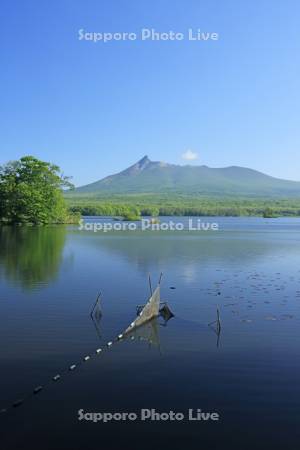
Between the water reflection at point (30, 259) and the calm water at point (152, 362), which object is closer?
the calm water at point (152, 362)

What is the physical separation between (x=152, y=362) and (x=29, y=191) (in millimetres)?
91340

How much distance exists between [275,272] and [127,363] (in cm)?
2941

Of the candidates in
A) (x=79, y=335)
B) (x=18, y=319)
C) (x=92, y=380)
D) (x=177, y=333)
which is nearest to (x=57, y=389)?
(x=92, y=380)

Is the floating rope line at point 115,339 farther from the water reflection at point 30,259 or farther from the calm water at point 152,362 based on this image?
the water reflection at point 30,259

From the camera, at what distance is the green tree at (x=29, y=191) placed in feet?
348

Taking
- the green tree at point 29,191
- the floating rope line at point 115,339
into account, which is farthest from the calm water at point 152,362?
the green tree at point 29,191

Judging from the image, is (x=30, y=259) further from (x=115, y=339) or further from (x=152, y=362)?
(x=152, y=362)

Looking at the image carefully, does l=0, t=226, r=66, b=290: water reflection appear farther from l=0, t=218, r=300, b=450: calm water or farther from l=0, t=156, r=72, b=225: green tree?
l=0, t=156, r=72, b=225: green tree

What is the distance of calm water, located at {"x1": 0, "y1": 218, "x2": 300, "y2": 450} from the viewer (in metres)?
13.0

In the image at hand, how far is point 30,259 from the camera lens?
5125 cm

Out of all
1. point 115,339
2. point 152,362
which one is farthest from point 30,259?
point 152,362

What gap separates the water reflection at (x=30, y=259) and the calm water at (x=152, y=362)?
0.54 m

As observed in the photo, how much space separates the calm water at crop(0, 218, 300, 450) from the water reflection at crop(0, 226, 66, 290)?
536 mm

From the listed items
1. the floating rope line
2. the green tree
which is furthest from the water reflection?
the green tree
